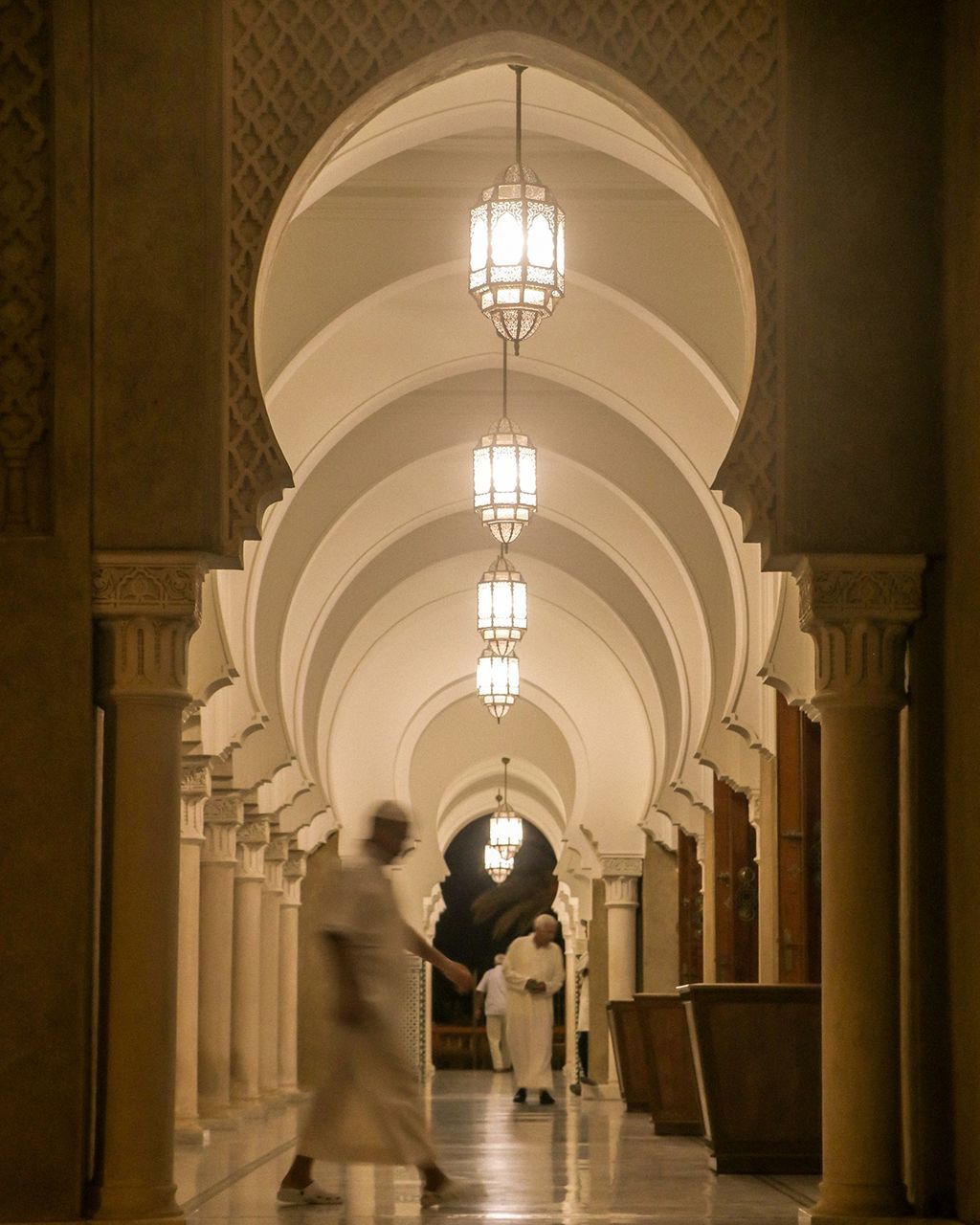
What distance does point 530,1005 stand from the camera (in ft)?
58.4

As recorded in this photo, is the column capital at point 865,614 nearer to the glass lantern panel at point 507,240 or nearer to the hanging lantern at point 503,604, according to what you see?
the glass lantern panel at point 507,240

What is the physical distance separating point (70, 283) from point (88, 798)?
1.90 m

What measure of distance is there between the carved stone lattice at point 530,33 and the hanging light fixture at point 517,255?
201 centimetres

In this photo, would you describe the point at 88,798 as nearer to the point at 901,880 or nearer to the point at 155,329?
the point at 155,329

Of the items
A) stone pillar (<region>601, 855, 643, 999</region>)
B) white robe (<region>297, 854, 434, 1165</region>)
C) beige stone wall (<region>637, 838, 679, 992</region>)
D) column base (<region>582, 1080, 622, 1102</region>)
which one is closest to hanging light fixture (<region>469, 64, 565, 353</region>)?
white robe (<region>297, 854, 434, 1165</region>)

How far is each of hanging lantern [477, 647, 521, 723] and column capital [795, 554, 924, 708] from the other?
9.41 m

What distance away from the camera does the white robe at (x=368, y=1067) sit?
703 cm

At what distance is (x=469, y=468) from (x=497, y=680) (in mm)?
1973

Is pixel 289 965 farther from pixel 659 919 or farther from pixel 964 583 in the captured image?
pixel 964 583

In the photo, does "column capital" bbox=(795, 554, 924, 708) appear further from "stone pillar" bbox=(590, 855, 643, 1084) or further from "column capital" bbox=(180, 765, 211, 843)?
"stone pillar" bbox=(590, 855, 643, 1084)

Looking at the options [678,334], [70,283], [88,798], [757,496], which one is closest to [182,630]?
[88,798]

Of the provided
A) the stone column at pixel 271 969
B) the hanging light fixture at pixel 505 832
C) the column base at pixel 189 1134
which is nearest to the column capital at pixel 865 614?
the column base at pixel 189 1134

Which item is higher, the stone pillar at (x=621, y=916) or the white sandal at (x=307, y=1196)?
the stone pillar at (x=621, y=916)

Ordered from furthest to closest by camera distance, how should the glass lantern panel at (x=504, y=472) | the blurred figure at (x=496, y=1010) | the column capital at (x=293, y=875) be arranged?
the blurred figure at (x=496, y=1010)
the column capital at (x=293, y=875)
the glass lantern panel at (x=504, y=472)
